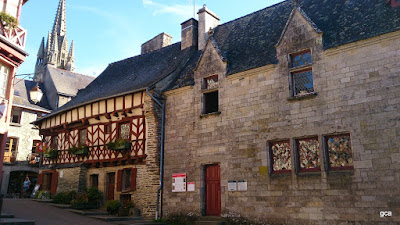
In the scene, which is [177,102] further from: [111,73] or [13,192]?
[13,192]

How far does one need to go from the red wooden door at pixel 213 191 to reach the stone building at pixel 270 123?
41 mm

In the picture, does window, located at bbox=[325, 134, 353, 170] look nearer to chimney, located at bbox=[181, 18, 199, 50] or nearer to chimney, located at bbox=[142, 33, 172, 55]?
chimney, located at bbox=[181, 18, 199, 50]

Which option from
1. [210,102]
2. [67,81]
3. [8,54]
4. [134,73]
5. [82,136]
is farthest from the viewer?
[67,81]

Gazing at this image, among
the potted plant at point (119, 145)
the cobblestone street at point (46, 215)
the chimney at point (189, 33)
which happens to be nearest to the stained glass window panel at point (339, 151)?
the cobblestone street at point (46, 215)

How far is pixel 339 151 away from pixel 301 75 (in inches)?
103

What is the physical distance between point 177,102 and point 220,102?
2.10 metres

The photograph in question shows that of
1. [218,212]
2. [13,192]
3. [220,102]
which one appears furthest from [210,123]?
[13,192]

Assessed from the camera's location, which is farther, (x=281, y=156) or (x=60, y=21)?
(x=60, y=21)

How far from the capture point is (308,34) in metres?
11.1

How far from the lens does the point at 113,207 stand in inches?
558

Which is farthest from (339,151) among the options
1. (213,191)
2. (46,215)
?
(46,215)

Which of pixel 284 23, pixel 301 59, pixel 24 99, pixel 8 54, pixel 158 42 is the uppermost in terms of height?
pixel 158 42

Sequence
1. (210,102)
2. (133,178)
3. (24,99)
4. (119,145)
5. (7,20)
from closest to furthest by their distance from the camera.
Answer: (7,20)
(210,102)
(133,178)
(119,145)
(24,99)

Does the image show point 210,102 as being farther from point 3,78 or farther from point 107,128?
point 3,78
